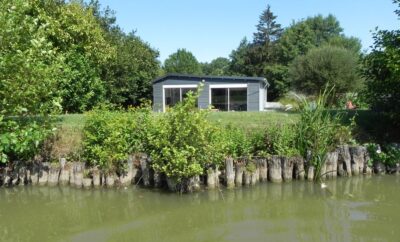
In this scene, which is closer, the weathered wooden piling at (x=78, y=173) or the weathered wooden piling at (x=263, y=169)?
the weathered wooden piling at (x=78, y=173)

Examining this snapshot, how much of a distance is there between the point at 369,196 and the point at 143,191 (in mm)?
4902

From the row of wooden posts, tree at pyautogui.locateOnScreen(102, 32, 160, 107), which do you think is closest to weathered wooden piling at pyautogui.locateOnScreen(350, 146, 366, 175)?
the row of wooden posts

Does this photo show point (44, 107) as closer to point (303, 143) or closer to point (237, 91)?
point (303, 143)

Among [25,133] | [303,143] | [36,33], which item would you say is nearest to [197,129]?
[303,143]

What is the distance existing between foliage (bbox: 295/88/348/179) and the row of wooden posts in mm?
194

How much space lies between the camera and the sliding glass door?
25938 millimetres

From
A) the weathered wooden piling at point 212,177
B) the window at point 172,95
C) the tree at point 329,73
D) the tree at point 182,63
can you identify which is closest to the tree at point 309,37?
the tree at point 182,63

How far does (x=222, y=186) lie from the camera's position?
31.9 ft

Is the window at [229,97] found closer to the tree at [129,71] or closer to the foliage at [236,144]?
the tree at [129,71]

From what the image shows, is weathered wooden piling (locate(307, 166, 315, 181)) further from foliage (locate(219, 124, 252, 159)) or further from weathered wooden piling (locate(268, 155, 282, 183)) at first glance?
foliage (locate(219, 124, 252, 159))

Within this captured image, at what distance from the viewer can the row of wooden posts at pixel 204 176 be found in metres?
9.66

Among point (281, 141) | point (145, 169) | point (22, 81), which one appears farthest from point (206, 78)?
A: point (22, 81)

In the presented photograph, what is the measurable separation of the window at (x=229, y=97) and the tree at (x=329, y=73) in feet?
16.4

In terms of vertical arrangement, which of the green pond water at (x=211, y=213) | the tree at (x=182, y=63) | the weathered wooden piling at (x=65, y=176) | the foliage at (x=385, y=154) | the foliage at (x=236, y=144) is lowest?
the green pond water at (x=211, y=213)
